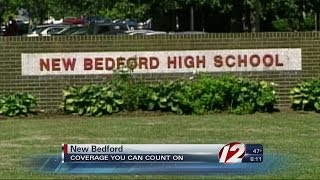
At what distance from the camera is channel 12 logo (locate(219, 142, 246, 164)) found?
8.33 m

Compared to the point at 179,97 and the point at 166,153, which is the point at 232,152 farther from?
the point at 179,97

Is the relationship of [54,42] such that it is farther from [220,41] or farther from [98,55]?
[220,41]

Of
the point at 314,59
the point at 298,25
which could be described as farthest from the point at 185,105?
the point at 298,25

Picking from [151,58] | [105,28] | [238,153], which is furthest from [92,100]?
[105,28]

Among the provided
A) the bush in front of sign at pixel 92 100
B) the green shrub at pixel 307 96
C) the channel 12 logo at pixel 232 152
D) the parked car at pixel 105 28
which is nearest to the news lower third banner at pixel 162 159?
the channel 12 logo at pixel 232 152

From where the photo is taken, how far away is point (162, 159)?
8.41 m

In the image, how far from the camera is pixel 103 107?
1530cm

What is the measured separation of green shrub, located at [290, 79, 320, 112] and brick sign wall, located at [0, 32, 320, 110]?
95 cm

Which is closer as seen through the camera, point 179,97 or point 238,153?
point 238,153

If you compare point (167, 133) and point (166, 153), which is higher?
point (166, 153)

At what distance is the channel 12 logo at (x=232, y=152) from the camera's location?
8.33 m

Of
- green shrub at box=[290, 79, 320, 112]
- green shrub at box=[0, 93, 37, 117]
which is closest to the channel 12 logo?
green shrub at box=[290, 79, 320, 112]

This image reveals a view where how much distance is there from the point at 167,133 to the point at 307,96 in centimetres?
438

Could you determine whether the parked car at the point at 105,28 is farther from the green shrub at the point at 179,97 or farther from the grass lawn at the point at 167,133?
the grass lawn at the point at 167,133
